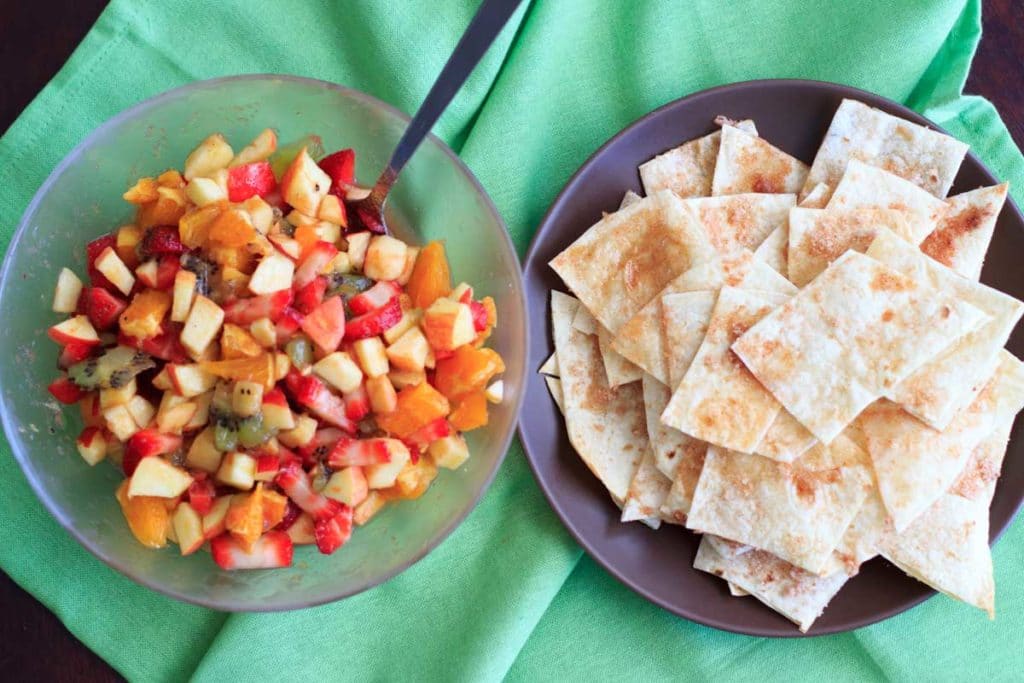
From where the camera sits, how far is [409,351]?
182cm

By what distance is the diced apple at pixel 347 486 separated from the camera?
5.90 feet

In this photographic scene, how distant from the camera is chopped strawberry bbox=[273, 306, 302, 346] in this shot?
69.3 inches

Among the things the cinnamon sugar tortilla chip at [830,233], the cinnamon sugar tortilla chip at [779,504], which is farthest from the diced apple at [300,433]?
the cinnamon sugar tortilla chip at [830,233]

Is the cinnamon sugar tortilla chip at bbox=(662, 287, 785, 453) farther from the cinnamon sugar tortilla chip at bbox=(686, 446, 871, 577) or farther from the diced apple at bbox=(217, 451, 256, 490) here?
the diced apple at bbox=(217, 451, 256, 490)

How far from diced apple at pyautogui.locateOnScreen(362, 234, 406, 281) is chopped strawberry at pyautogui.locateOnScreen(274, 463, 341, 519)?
0.42 metres

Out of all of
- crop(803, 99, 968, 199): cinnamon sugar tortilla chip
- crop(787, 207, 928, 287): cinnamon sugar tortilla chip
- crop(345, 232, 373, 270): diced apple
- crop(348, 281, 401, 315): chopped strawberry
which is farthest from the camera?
crop(803, 99, 968, 199): cinnamon sugar tortilla chip

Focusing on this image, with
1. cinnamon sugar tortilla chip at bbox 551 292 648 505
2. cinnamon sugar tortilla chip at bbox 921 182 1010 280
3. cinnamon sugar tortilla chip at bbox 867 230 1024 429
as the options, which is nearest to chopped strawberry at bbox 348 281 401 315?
cinnamon sugar tortilla chip at bbox 551 292 648 505

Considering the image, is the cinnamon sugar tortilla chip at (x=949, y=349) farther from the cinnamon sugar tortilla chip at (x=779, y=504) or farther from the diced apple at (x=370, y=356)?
the diced apple at (x=370, y=356)

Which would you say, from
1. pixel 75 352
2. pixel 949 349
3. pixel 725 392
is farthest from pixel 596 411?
pixel 75 352

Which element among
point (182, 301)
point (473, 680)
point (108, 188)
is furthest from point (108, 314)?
point (473, 680)

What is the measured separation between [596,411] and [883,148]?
3.09 ft

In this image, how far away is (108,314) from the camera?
1.82 meters

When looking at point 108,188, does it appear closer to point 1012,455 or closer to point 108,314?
point 108,314

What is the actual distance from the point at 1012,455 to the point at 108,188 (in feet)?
7.15
